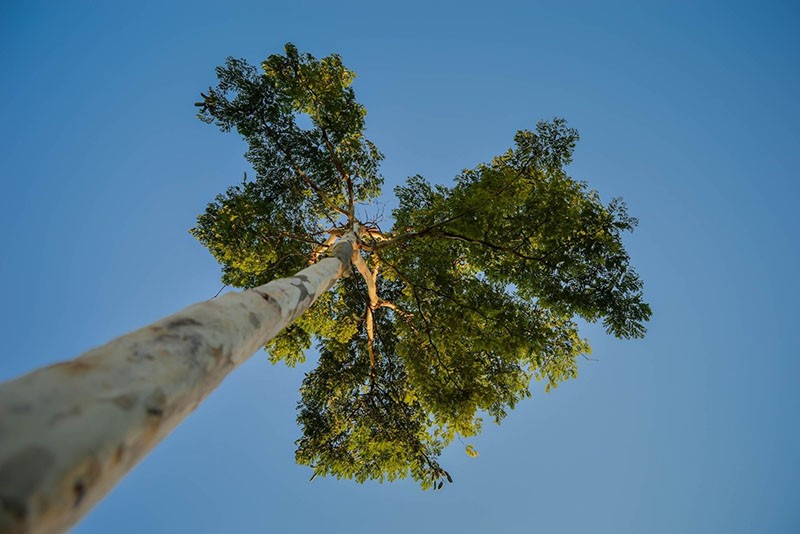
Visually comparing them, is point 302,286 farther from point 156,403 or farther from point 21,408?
point 21,408

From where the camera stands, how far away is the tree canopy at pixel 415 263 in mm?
6617

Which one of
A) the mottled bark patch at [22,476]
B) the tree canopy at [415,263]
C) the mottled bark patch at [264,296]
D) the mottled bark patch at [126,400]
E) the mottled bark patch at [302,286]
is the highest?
the tree canopy at [415,263]

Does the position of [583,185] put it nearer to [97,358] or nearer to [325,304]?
[325,304]

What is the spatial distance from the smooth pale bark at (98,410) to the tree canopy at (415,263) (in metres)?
5.46

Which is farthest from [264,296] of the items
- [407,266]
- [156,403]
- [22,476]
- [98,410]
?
[407,266]

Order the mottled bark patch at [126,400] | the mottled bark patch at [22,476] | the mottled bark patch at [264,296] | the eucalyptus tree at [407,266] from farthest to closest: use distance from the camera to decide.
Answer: the eucalyptus tree at [407,266] → the mottled bark patch at [264,296] → the mottled bark patch at [126,400] → the mottled bark patch at [22,476]

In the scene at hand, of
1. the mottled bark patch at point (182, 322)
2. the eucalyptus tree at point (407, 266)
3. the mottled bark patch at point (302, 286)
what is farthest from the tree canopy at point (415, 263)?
the mottled bark patch at point (182, 322)

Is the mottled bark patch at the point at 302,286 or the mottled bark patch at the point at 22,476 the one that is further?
the mottled bark patch at the point at 302,286

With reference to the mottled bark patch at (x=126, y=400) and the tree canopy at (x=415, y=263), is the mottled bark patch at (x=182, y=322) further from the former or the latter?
the tree canopy at (x=415, y=263)

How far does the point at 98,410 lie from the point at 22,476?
26 cm

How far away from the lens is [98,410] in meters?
1.01

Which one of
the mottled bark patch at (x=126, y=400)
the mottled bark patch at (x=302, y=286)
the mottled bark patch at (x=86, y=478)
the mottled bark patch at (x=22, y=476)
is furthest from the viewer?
the mottled bark patch at (x=302, y=286)

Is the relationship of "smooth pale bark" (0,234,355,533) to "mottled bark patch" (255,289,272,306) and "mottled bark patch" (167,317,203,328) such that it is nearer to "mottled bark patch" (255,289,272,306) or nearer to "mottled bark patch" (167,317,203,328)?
"mottled bark patch" (167,317,203,328)

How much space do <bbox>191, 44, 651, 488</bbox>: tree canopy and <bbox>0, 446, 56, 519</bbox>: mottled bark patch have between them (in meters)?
6.11
